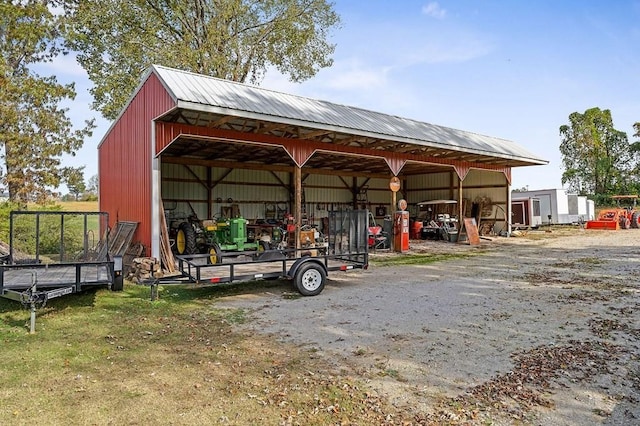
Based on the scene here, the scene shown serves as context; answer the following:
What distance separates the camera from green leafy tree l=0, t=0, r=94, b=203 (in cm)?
1512

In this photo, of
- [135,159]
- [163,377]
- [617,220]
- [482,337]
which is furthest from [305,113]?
[617,220]

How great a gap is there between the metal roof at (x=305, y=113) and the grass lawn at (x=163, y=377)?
472 centimetres

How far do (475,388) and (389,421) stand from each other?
868 mm

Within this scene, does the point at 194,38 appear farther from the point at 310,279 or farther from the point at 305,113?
the point at 310,279

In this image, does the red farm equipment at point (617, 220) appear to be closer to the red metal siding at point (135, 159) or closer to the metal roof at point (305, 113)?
the metal roof at point (305, 113)

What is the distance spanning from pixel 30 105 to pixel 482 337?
18.3m

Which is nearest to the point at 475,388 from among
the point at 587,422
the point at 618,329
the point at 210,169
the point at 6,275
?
the point at 587,422

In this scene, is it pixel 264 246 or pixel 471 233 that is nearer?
pixel 264 246

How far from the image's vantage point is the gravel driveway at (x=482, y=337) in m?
2.95

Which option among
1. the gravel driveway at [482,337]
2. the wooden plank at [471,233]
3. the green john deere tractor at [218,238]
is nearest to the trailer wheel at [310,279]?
the gravel driveway at [482,337]

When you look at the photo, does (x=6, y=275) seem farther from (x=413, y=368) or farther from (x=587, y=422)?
(x=587, y=422)

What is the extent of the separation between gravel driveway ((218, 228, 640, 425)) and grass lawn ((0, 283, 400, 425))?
1.13ft

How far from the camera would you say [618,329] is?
461 centimetres

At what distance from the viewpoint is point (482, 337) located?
174 inches
